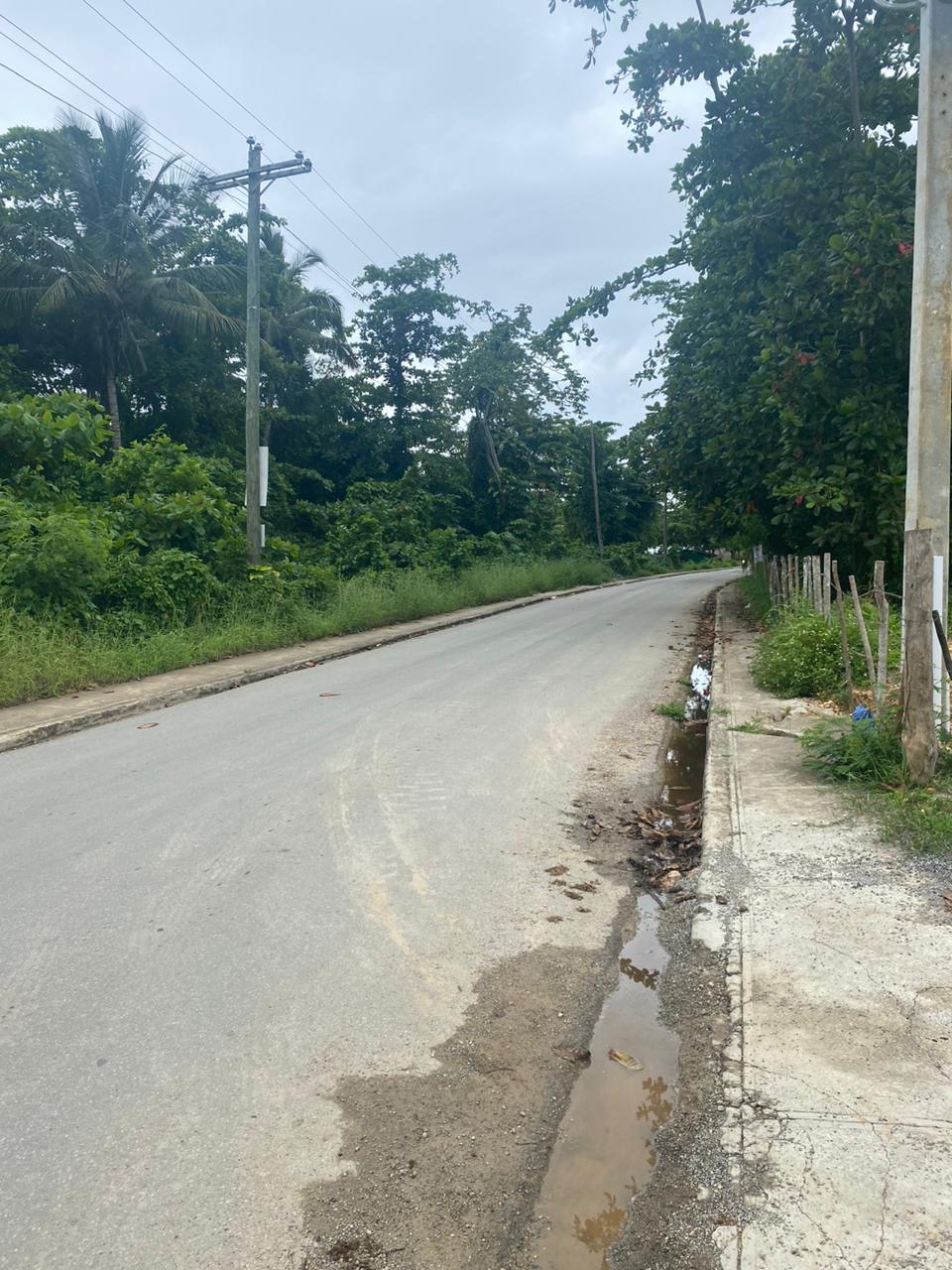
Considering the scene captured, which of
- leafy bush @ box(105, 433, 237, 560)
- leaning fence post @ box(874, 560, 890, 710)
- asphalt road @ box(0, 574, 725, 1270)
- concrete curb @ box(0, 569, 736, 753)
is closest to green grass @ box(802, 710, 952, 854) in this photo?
leaning fence post @ box(874, 560, 890, 710)

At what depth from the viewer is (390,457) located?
127 feet

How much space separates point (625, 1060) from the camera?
333 centimetres

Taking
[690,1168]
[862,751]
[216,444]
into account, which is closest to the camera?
[690,1168]

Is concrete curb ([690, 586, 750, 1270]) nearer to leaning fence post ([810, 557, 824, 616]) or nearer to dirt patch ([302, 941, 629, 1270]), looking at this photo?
dirt patch ([302, 941, 629, 1270])

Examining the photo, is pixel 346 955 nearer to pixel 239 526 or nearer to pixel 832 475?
pixel 832 475

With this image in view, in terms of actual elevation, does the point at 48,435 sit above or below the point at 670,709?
above

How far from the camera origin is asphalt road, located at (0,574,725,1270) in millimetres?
2602

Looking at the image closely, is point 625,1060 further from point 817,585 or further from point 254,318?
point 254,318

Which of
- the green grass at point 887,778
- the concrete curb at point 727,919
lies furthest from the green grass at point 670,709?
the green grass at point 887,778

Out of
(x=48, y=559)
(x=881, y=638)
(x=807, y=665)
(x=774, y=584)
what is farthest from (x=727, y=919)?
(x=774, y=584)

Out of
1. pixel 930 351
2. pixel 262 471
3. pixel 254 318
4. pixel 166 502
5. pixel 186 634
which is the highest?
pixel 254 318

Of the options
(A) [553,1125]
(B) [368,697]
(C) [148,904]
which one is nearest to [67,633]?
(B) [368,697]

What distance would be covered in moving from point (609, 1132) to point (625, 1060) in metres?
0.43

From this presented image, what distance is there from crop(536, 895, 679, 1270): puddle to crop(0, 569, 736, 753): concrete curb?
6609 millimetres
